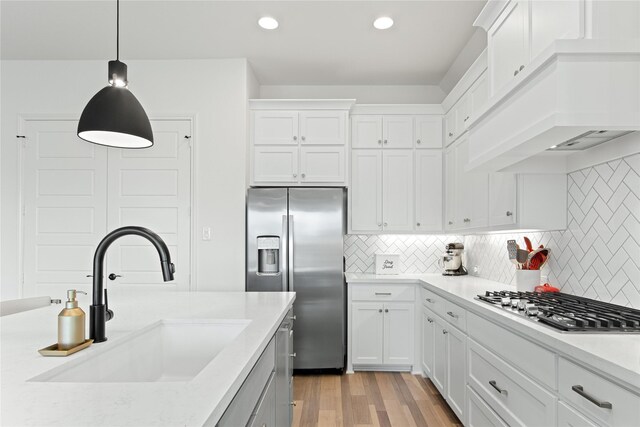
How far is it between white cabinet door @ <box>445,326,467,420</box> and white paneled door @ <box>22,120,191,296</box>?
2.46 metres

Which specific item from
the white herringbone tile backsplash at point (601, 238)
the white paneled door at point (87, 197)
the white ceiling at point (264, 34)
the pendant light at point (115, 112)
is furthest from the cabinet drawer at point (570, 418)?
the white paneled door at point (87, 197)

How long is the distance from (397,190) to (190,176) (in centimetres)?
203

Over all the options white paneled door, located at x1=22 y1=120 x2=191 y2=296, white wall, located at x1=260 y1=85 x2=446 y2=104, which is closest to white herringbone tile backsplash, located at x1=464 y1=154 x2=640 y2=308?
white wall, located at x1=260 y1=85 x2=446 y2=104

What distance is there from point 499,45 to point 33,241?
425 centimetres

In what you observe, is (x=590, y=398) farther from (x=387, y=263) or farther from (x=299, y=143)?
(x=299, y=143)

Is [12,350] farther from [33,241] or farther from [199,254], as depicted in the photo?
[33,241]

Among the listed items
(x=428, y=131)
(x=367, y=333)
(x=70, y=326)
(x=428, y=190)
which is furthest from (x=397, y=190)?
(x=70, y=326)

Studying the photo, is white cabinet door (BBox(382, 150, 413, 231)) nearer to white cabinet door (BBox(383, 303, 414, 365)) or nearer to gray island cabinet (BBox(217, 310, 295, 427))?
white cabinet door (BBox(383, 303, 414, 365))

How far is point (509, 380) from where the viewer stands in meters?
1.80

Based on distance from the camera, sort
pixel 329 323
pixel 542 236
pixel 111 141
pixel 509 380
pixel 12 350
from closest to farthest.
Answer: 1. pixel 12 350
2. pixel 509 380
3. pixel 111 141
4. pixel 542 236
5. pixel 329 323

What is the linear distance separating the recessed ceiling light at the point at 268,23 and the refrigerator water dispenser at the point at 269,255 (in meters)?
1.76

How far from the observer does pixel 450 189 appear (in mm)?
3703

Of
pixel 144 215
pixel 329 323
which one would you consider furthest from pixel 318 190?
pixel 144 215

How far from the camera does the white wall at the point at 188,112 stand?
11.9 ft
